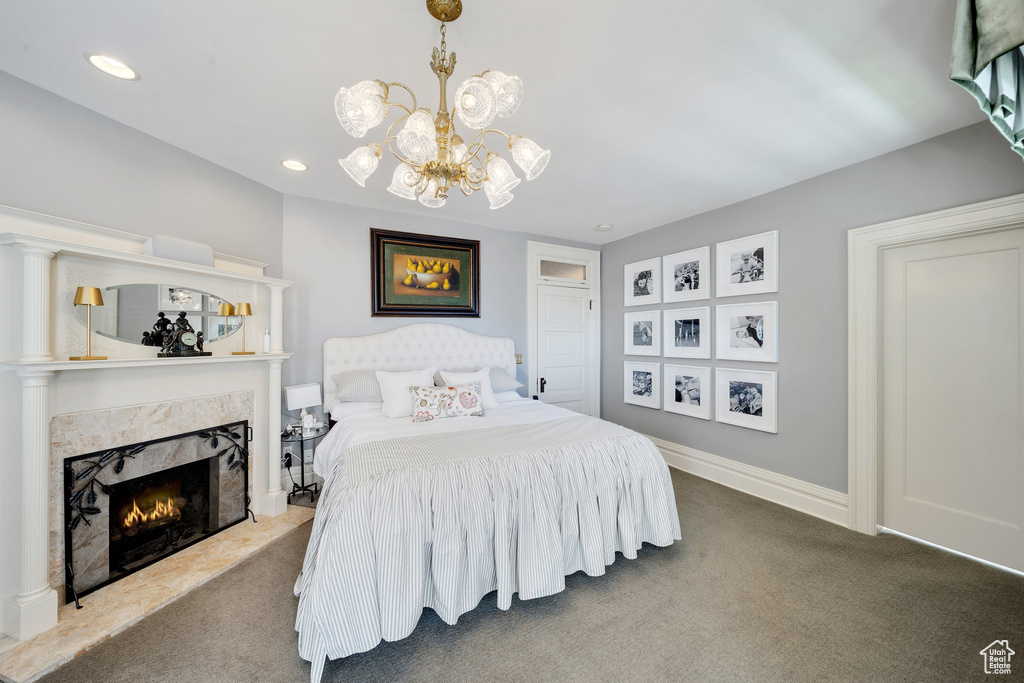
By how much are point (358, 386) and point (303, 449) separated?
717 mm

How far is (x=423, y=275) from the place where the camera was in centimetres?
392

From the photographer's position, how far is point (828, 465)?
2842 millimetres

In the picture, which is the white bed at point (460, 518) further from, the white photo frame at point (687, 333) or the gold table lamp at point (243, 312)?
the white photo frame at point (687, 333)

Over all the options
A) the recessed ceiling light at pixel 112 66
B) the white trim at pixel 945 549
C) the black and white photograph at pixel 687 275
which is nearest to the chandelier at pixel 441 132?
the recessed ceiling light at pixel 112 66

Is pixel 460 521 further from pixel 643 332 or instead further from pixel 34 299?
pixel 643 332

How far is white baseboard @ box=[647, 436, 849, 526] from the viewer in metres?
2.82

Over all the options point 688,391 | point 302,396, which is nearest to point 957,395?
point 688,391

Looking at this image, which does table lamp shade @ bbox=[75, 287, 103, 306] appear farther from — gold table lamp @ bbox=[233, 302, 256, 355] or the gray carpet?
the gray carpet

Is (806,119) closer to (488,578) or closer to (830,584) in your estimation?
(830,584)

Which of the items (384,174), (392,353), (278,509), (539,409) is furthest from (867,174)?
(278,509)

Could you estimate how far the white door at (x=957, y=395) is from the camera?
219 centimetres

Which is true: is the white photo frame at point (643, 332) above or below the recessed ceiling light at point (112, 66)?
below

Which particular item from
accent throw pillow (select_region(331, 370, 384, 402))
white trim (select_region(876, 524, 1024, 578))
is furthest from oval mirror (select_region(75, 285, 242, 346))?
white trim (select_region(876, 524, 1024, 578))

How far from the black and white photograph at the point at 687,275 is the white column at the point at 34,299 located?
4499 mm
